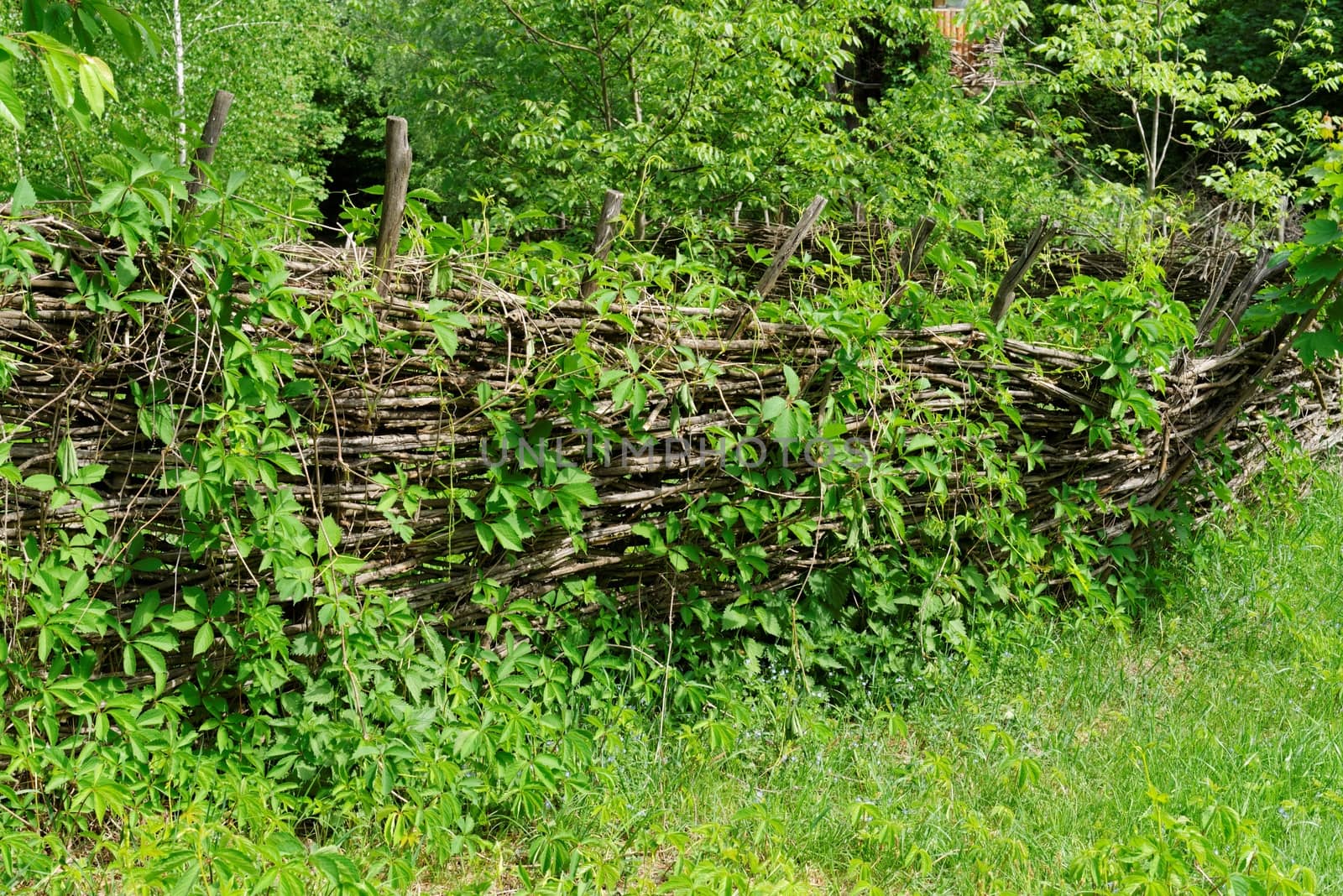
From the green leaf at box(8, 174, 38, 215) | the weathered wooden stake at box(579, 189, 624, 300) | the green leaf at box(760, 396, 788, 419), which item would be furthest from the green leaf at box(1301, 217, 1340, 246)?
the green leaf at box(8, 174, 38, 215)

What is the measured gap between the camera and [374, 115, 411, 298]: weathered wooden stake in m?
2.42

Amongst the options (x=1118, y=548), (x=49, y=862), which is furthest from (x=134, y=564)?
(x=1118, y=548)

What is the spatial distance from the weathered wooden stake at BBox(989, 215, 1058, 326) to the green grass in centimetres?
109

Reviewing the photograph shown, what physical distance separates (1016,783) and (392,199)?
2233 mm

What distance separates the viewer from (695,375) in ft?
9.55

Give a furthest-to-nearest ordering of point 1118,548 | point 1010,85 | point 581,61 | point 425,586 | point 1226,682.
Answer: point 1010,85 < point 581,61 < point 1118,548 < point 1226,682 < point 425,586

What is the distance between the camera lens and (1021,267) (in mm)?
3186

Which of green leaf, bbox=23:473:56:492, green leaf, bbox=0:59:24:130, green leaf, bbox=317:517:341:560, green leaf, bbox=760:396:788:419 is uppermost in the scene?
green leaf, bbox=0:59:24:130

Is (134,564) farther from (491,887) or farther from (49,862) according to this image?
(491,887)

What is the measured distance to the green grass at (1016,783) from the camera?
244 centimetres

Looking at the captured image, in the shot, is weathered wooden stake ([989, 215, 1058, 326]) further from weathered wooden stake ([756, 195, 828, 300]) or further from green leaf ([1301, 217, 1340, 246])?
green leaf ([1301, 217, 1340, 246])

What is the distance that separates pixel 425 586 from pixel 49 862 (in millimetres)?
1034

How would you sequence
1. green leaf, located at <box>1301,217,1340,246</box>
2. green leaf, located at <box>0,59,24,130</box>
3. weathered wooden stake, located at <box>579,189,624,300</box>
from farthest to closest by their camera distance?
green leaf, located at <box>1301,217,1340,246</box> → weathered wooden stake, located at <box>579,189,624,300</box> → green leaf, located at <box>0,59,24,130</box>

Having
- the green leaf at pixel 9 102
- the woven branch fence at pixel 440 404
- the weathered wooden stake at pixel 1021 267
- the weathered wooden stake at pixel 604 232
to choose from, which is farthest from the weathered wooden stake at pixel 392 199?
the weathered wooden stake at pixel 1021 267
